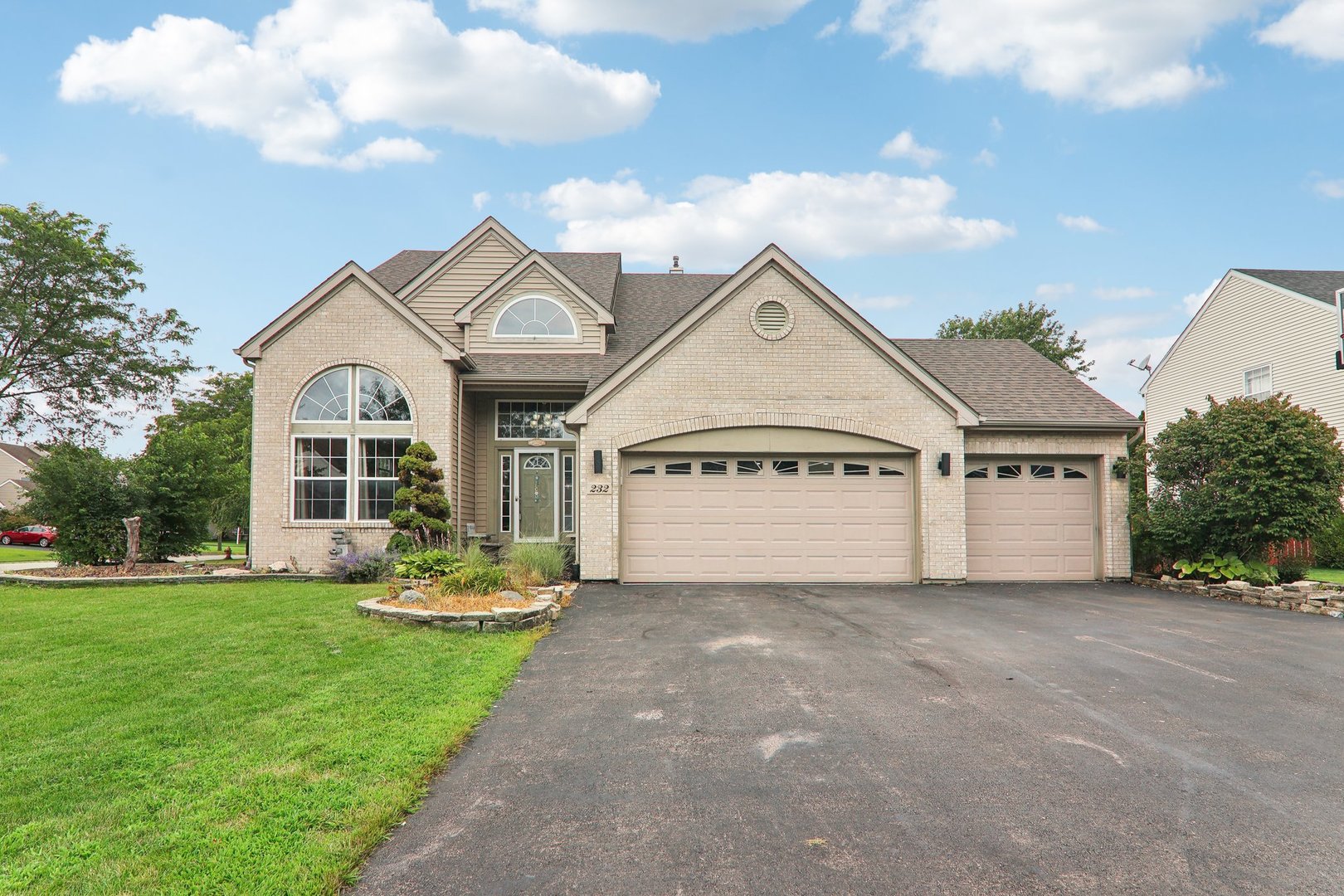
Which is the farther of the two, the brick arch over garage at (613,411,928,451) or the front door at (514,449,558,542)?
the front door at (514,449,558,542)

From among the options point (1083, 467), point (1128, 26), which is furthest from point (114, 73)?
point (1083, 467)

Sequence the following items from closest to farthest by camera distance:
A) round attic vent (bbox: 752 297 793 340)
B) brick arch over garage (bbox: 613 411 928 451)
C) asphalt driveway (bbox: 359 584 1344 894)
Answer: asphalt driveway (bbox: 359 584 1344 894), brick arch over garage (bbox: 613 411 928 451), round attic vent (bbox: 752 297 793 340)

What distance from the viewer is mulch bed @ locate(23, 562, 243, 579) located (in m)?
12.8

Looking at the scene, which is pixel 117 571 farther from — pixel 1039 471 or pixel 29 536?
pixel 29 536

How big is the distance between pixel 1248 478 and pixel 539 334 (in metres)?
13.8

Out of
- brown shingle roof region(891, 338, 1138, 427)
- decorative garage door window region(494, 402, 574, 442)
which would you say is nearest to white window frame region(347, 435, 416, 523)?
decorative garage door window region(494, 402, 574, 442)

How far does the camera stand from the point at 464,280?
17.4 metres

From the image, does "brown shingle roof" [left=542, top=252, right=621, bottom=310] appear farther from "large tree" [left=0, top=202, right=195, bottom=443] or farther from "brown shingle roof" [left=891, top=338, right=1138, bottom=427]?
"large tree" [left=0, top=202, right=195, bottom=443]

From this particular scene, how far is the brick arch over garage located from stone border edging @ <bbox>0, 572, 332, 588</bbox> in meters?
6.45

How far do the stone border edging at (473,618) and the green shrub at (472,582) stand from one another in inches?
24.8

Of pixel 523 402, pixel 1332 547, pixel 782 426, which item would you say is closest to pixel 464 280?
pixel 523 402

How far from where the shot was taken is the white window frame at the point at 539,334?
16344 mm

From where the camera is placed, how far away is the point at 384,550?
1331cm

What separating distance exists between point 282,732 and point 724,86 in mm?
15192
